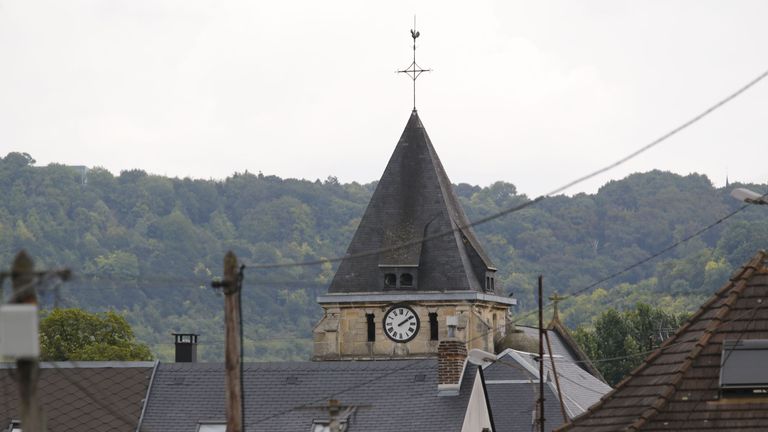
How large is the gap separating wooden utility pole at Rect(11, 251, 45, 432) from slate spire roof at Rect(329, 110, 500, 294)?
64814mm

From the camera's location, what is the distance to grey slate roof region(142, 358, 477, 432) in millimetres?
57281

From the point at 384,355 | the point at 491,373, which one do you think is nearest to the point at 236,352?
the point at 491,373

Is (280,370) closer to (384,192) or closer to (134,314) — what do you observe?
(384,192)

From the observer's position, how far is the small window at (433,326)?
93.8 metres

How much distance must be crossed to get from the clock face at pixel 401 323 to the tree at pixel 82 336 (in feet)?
30.4

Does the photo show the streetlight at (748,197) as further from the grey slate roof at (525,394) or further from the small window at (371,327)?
the small window at (371,327)

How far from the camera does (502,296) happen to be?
320ft

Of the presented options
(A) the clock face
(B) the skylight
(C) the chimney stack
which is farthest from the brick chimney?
(A) the clock face

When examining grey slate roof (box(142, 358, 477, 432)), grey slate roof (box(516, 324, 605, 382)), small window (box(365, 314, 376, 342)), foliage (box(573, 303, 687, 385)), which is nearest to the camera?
grey slate roof (box(142, 358, 477, 432))

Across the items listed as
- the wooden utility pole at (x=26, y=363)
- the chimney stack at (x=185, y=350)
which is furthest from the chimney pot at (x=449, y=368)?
the wooden utility pole at (x=26, y=363)

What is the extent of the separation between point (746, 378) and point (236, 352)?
8.21 meters

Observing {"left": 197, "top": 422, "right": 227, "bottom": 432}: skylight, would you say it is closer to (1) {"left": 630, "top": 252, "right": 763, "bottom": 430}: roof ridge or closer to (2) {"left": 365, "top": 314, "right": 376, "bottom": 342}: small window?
(1) {"left": 630, "top": 252, "right": 763, "bottom": 430}: roof ridge

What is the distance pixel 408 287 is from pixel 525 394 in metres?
18.8

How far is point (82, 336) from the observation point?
9438cm
